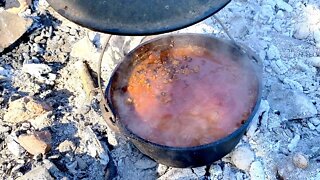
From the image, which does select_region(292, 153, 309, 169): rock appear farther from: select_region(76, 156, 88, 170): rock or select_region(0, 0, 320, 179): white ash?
select_region(76, 156, 88, 170): rock

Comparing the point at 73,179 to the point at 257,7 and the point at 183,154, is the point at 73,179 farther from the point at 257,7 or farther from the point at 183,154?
the point at 257,7

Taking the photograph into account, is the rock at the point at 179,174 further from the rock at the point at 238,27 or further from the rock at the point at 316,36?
the rock at the point at 316,36

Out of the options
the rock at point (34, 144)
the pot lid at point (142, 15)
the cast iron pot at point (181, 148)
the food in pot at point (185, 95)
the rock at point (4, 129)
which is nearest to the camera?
the pot lid at point (142, 15)

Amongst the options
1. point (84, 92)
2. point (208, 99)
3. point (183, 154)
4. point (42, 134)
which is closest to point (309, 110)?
point (208, 99)

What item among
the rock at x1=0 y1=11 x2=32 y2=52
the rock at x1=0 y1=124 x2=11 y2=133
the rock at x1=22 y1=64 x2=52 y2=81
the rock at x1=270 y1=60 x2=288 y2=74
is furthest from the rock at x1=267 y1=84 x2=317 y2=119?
the rock at x1=0 y1=11 x2=32 y2=52

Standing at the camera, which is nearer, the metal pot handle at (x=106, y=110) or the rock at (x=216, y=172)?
the metal pot handle at (x=106, y=110)

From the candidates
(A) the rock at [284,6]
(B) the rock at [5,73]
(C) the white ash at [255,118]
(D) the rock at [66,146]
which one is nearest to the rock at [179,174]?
(C) the white ash at [255,118]

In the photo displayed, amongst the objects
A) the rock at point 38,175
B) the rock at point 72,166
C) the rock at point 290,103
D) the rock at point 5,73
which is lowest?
the rock at point 72,166
